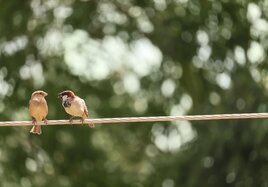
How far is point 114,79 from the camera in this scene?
20.0 meters

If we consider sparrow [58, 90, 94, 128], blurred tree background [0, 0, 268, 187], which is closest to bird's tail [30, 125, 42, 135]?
sparrow [58, 90, 94, 128]

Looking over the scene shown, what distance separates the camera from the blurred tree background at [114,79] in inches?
685

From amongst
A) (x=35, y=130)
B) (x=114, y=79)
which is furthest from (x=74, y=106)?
A: (x=114, y=79)

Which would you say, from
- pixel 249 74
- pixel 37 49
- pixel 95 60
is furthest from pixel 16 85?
pixel 249 74

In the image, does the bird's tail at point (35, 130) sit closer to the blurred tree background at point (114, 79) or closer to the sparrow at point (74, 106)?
the sparrow at point (74, 106)

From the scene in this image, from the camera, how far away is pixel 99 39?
62.7 ft

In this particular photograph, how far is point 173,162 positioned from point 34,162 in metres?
2.72

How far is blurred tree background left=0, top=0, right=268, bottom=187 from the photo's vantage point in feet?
57.1

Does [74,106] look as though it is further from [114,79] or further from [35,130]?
[114,79]

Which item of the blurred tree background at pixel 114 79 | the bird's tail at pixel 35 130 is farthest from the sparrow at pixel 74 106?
the blurred tree background at pixel 114 79

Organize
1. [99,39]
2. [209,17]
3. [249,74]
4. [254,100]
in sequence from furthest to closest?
[99,39], [209,17], [249,74], [254,100]

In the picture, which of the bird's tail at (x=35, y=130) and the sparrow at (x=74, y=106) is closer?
the sparrow at (x=74, y=106)

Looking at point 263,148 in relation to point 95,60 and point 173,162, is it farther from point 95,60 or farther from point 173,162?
point 95,60

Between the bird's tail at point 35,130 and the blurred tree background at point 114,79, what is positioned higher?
the blurred tree background at point 114,79
